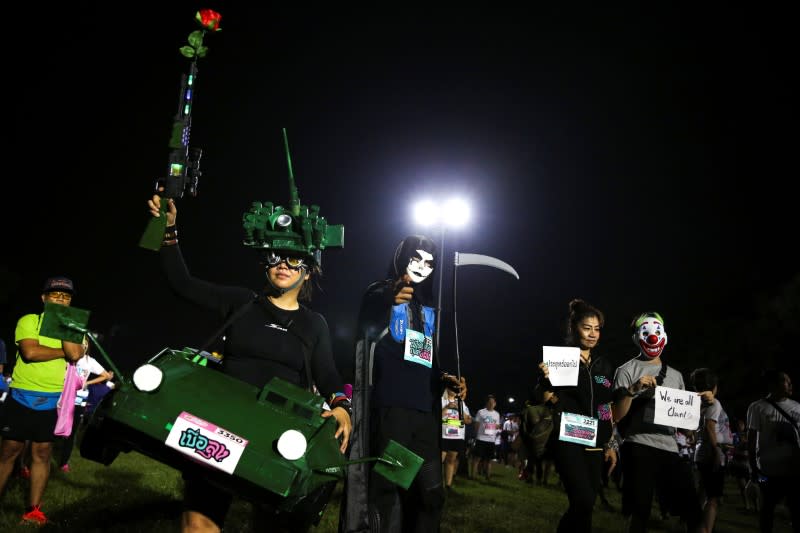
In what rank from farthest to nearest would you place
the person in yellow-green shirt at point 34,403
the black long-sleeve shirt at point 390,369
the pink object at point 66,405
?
the pink object at point 66,405
the person in yellow-green shirt at point 34,403
the black long-sleeve shirt at point 390,369

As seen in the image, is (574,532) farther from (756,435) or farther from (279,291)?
(756,435)

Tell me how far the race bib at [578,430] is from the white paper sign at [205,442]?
3.50 meters

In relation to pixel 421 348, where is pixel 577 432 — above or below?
below

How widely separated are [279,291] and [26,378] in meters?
3.93

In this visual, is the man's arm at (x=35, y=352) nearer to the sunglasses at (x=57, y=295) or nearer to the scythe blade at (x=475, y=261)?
the sunglasses at (x=57, y=295)

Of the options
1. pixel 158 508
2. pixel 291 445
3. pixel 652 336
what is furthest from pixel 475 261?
pixel 291 445

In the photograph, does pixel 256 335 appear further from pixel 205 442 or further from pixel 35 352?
pixel 35 352

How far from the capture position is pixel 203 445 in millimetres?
→ 2889

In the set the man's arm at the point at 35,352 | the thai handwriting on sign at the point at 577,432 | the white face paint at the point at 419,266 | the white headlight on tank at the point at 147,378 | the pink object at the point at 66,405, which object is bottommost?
the pink object at the point at 66,405

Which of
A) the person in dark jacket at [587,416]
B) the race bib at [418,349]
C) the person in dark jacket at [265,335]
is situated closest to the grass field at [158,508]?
the person in dark jacket at [587,416]

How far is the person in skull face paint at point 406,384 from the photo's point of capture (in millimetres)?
4723

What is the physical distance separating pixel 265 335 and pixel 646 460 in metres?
4.04

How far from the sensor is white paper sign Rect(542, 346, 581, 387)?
18.9 feet

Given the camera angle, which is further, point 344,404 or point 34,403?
point 34,403
